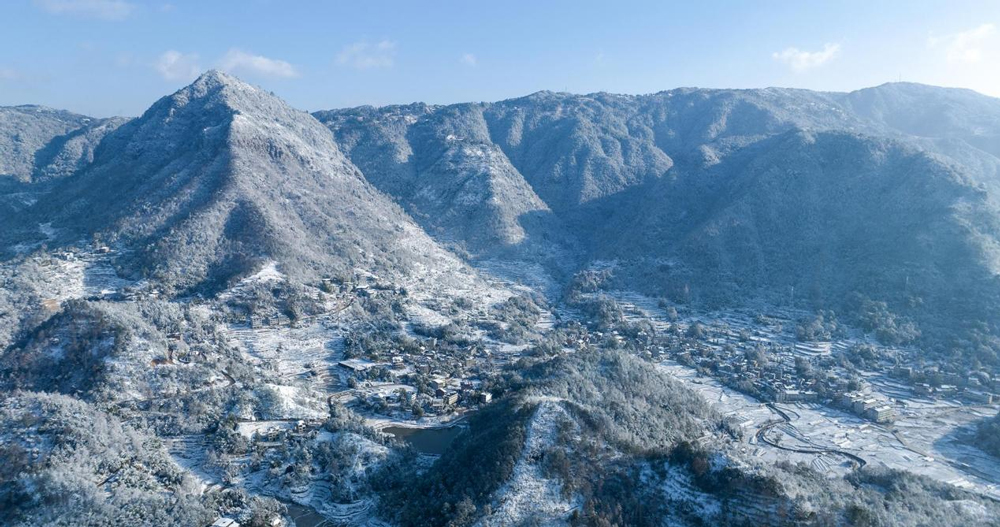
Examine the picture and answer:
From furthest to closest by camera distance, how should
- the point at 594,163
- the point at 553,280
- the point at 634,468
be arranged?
1. the point at 594,163
2. the point at 553,280
3. the point at 634,468

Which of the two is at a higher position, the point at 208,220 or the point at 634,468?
the point at 208,220

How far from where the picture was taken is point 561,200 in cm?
11094

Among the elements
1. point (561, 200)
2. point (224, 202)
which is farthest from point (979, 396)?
point (224, 202)

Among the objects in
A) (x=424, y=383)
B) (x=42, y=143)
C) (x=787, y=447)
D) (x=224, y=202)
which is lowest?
(x=787, y=447)

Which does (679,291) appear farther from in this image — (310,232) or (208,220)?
(208,220)

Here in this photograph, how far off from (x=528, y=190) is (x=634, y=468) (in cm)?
8324

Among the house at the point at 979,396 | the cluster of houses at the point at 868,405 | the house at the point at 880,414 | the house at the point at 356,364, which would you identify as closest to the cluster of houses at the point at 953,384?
the house at the point at 979,396

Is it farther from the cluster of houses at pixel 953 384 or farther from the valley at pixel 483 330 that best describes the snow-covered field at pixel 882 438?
the cluster of houses at pixel 953 384

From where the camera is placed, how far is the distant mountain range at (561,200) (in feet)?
199

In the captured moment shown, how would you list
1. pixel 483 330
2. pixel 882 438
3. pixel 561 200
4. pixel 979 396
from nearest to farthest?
pixel 882 438 < pixel 979 396 < pixel 483 330 < pixel 561 200

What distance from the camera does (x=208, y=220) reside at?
204 ft

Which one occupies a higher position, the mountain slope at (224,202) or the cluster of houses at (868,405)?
the mountain slope at (224,202)

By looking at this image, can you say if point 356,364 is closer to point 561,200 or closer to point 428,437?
point 428,437

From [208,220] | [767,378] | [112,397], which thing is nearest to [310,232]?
[208,220]
